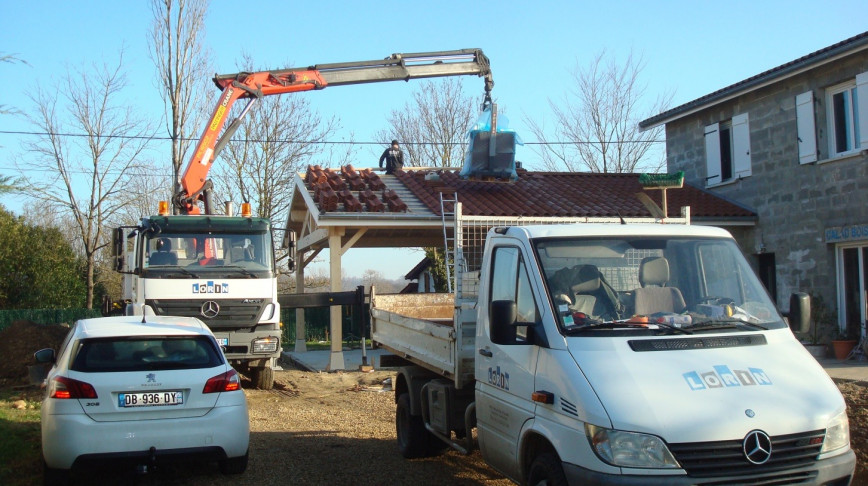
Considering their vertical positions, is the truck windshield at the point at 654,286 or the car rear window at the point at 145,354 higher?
the truck windshield at the point at 654,286

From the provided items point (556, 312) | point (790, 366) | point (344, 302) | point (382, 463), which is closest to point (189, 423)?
point (382, 463)

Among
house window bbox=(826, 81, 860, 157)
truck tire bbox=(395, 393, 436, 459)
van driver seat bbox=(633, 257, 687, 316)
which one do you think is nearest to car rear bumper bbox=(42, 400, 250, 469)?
truck tire bbox=(395, 393, 436, 459)

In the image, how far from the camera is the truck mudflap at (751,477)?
4164 mm

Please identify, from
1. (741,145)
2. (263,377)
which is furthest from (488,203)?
(263,377)

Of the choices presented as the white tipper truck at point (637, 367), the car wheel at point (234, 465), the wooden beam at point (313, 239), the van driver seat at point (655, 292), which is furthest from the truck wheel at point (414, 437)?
the wooden beam at point (313, 239)

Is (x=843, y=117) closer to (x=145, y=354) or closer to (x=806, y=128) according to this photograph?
(x=806, y=128)

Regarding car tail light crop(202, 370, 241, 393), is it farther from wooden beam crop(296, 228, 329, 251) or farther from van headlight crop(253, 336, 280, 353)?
wooden beam crop(296, 228, 329, 251)

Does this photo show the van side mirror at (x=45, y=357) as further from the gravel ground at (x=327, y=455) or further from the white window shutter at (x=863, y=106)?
the white window shutter at (x=863, y=106)

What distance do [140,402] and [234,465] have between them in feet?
3.60

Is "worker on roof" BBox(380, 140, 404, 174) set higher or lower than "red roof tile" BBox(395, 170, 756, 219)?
higher

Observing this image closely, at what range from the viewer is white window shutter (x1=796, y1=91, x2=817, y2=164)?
47.6ft

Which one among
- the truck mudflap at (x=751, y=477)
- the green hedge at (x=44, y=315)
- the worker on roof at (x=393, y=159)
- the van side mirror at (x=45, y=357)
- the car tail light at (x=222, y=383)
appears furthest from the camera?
the green hedge at (x=44, y=315)

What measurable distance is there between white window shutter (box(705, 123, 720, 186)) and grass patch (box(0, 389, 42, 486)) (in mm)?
14344

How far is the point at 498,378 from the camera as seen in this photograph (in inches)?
223
